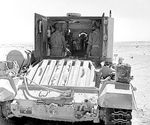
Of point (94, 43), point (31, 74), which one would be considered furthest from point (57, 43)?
point (31, 74)

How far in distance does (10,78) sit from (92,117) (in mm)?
2112

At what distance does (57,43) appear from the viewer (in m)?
11.1

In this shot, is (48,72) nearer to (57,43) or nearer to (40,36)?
(40,36)

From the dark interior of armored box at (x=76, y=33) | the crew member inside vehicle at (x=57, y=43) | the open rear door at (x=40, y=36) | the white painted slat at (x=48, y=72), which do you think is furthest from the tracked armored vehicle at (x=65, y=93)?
the dark interior of armored box at (x=76, y=33)

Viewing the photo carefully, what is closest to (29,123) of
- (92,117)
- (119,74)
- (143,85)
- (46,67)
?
(46,67)

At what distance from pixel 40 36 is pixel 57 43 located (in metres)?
0.61

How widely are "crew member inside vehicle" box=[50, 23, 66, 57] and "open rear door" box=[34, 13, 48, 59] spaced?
247 millimetres

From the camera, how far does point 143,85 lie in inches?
719

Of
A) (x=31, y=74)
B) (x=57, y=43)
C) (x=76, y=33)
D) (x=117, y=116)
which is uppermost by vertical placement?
(x=76, y=33)

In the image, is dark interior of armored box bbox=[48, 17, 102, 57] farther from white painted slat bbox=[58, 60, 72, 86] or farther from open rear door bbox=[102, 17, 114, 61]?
white painted slat bbox=[58, 60, 72, 86]

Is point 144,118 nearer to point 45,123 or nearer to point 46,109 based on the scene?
point 45,123

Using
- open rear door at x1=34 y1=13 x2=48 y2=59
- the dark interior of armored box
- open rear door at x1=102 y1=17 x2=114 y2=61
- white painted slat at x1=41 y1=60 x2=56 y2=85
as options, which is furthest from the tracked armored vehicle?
the dark interior of armored box

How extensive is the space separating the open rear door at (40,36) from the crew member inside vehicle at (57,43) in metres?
0.25

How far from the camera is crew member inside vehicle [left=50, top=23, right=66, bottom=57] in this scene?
11.1 meters
